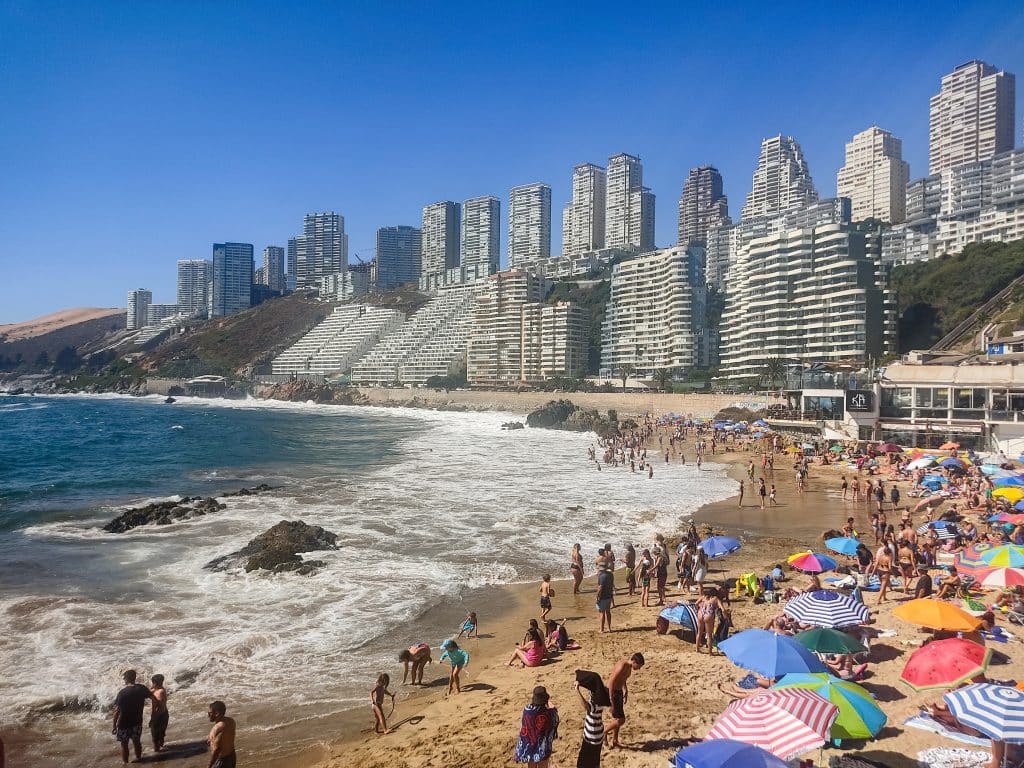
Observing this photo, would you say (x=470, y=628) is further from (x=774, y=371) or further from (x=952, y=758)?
(x=774, y=371)

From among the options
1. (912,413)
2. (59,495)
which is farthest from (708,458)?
(59,495)

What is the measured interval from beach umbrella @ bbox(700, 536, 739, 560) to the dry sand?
1714 millimetres

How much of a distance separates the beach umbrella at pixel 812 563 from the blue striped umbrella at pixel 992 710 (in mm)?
7181

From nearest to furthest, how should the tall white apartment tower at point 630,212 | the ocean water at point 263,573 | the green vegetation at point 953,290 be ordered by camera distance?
1. the ocean water at point 263,573
2. the green vegetation at point 953,290
3. the tall white apartment tower at point 630,212

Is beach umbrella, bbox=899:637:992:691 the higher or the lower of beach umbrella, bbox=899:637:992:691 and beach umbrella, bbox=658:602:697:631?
the higher

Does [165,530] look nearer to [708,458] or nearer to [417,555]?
[417,555]

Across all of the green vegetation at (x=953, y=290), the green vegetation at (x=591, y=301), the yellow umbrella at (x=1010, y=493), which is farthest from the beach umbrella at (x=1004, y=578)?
the green vegetation at (x=591, y=301)

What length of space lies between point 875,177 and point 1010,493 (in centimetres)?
16915

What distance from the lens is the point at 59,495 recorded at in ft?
96.1

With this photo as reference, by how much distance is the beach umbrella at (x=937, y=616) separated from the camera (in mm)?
9539

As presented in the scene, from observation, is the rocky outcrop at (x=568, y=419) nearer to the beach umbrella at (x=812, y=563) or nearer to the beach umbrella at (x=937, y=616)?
the beach umbrella at (x=812, y=563)

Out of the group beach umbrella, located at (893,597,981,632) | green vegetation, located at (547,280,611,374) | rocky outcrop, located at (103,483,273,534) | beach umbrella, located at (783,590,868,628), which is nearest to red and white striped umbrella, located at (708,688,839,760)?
beach umbrella, located at (783,590,868,628)

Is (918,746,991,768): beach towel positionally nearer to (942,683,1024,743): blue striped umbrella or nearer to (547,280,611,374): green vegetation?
(942,683,1024,743): blue striped umbrella

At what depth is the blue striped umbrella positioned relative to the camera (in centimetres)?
601
